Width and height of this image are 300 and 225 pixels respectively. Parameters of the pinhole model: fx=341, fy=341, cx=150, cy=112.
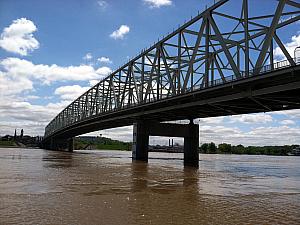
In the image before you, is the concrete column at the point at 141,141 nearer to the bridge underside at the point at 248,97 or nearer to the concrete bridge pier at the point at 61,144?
the bridge underside at the point at 248,97

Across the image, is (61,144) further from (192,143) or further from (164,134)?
(192,143)

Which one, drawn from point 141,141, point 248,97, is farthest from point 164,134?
point 248,97

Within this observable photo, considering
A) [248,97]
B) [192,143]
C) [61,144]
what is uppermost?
[248,97]

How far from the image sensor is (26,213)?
44.2ft

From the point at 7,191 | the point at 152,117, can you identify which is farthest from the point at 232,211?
the point at 152,117

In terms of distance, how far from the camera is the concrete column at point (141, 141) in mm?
63625

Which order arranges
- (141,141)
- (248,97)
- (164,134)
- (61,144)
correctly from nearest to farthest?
(248,97) → (141,141) → (164,134) → (61,144)

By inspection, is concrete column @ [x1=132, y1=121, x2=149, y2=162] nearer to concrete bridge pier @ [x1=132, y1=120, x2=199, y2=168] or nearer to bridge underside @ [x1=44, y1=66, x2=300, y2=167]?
concrete bridge pier @ [x1=132, y1=120, x2=199, y2=168]

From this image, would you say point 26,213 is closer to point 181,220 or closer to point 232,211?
point 181,220

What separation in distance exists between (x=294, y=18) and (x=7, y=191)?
30.4 meters

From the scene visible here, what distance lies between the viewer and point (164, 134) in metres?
65.5

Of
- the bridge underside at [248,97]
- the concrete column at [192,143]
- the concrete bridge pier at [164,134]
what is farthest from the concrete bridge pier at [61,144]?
the bridge underside at [248,97]

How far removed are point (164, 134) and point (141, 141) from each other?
4.83 metres

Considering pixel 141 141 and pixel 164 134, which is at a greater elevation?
pixel 164 134
